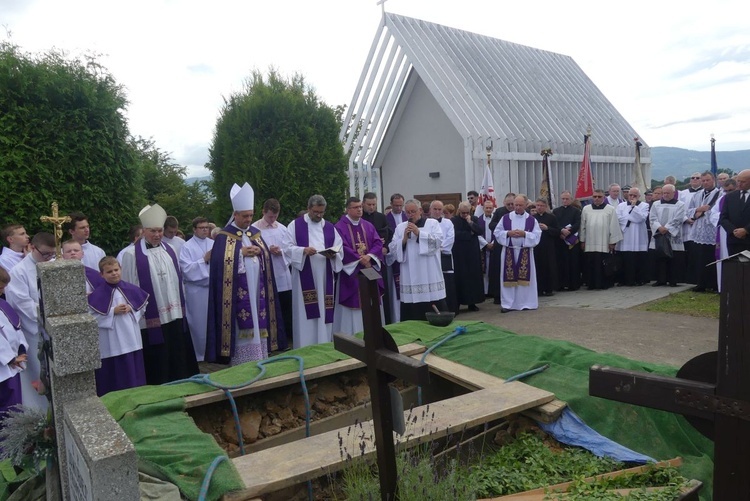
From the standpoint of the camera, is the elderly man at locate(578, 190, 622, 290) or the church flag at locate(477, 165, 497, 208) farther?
the church flag at locate(477, 165, 497, 208)

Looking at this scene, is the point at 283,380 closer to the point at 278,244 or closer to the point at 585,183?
the point at 278,244

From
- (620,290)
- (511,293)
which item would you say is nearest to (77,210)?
(511,293)

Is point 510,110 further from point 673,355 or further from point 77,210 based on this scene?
point 77,210

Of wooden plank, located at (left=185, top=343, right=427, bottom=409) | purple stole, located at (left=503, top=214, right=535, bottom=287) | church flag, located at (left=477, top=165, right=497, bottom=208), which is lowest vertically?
wooden plank, located at (left=185, top=343, right=427, bottom=409)

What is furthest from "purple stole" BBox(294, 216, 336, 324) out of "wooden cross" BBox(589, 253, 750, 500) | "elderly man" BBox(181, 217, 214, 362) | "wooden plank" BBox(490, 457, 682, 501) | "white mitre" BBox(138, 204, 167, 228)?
"wooden cross" BBox(589, 253, 750, 500)

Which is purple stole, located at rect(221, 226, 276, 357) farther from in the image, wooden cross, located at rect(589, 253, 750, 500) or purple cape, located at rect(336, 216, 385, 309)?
wooden cross, located at rect(589, 253, 750, 500)

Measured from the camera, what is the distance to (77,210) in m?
6.83

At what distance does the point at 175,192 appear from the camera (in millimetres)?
22500

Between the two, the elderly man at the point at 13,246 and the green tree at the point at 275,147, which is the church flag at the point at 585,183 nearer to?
the green tree at the point at 275,147

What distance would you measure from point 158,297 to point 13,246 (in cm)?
142

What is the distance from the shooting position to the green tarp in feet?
10.1

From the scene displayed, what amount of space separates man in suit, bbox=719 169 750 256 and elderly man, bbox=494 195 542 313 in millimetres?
2796

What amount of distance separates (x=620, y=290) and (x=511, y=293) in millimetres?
3048

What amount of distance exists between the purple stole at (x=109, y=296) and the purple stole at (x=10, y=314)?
57 centimetres
